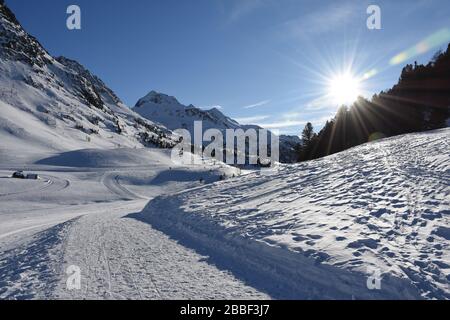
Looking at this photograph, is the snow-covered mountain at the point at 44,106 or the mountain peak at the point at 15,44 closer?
the snow-covered mountain at the point at 44,106

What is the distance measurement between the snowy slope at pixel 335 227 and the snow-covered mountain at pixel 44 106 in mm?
64219

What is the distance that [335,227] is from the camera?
32.7ft

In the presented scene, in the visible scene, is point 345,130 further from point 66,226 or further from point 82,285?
point 82,285

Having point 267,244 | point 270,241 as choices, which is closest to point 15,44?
point 270,241

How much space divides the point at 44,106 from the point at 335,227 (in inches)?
4564

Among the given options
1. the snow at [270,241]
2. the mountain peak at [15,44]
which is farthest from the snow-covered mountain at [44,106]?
the snow at [270,241]

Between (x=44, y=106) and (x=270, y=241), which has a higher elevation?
(x=44, y=106)

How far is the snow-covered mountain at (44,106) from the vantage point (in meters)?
80.4

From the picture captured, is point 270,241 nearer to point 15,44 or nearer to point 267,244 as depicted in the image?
point 267,244

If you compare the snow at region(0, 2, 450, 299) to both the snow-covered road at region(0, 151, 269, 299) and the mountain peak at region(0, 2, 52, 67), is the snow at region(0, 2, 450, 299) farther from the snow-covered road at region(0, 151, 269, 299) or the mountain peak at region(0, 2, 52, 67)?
the mountain peak at region(0, 2, 52, 67)

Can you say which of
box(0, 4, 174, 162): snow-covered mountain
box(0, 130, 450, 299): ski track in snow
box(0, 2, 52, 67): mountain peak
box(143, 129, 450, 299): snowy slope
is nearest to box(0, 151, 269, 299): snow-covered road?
box(0, 130, 450, 299): ski track in snow

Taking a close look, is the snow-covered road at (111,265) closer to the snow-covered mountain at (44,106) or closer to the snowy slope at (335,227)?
the snowy slope at (335,227)

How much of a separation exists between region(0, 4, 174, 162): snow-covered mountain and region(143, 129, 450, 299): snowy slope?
64.2 m
